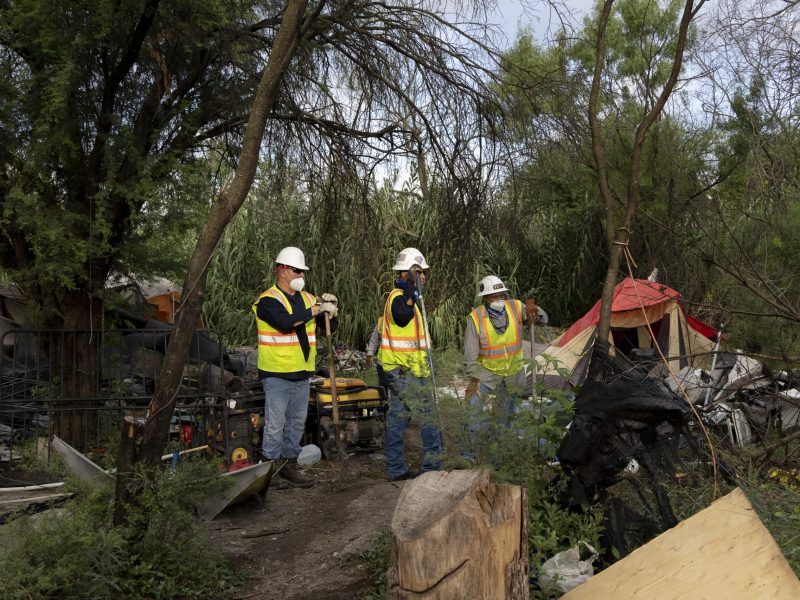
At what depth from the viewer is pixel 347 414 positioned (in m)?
8.89

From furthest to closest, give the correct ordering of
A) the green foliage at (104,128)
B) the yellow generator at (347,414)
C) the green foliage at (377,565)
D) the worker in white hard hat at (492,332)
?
the yellow generator at (347,414) < the worker in white hard hat at (492,332) < the green foliage at (104,128) < the green foliage at (377,565)

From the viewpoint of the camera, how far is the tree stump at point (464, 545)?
11.0 feet

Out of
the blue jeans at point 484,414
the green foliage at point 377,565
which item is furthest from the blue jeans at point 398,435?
the blue jeans at point 484,414

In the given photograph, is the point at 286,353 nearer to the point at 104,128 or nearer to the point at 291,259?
the point at 291,259

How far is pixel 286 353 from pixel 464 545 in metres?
4.58

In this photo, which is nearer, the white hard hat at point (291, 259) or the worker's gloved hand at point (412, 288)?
the worker's gloved hand at point (412, 288)

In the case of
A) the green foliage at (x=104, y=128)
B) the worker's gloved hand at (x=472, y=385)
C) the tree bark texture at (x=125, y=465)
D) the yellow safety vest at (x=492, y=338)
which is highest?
the green foliage at (x=104, y=128)

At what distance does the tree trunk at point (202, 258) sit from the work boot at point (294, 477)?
9.19 ft

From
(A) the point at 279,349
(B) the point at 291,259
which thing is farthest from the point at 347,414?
(B) the point at 291,259

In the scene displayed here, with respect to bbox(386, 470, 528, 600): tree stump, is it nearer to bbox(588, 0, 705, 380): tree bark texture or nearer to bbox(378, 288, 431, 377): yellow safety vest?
bbox(588, 0, 705, 380): tree bark texture

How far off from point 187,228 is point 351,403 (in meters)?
2.53

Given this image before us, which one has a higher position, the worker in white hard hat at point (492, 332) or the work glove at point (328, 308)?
the work glove at point (328, 308)

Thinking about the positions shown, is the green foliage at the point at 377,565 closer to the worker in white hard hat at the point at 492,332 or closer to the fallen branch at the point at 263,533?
the fallen branch at the point at 263,533

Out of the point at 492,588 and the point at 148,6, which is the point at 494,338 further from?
the point at 492,588
